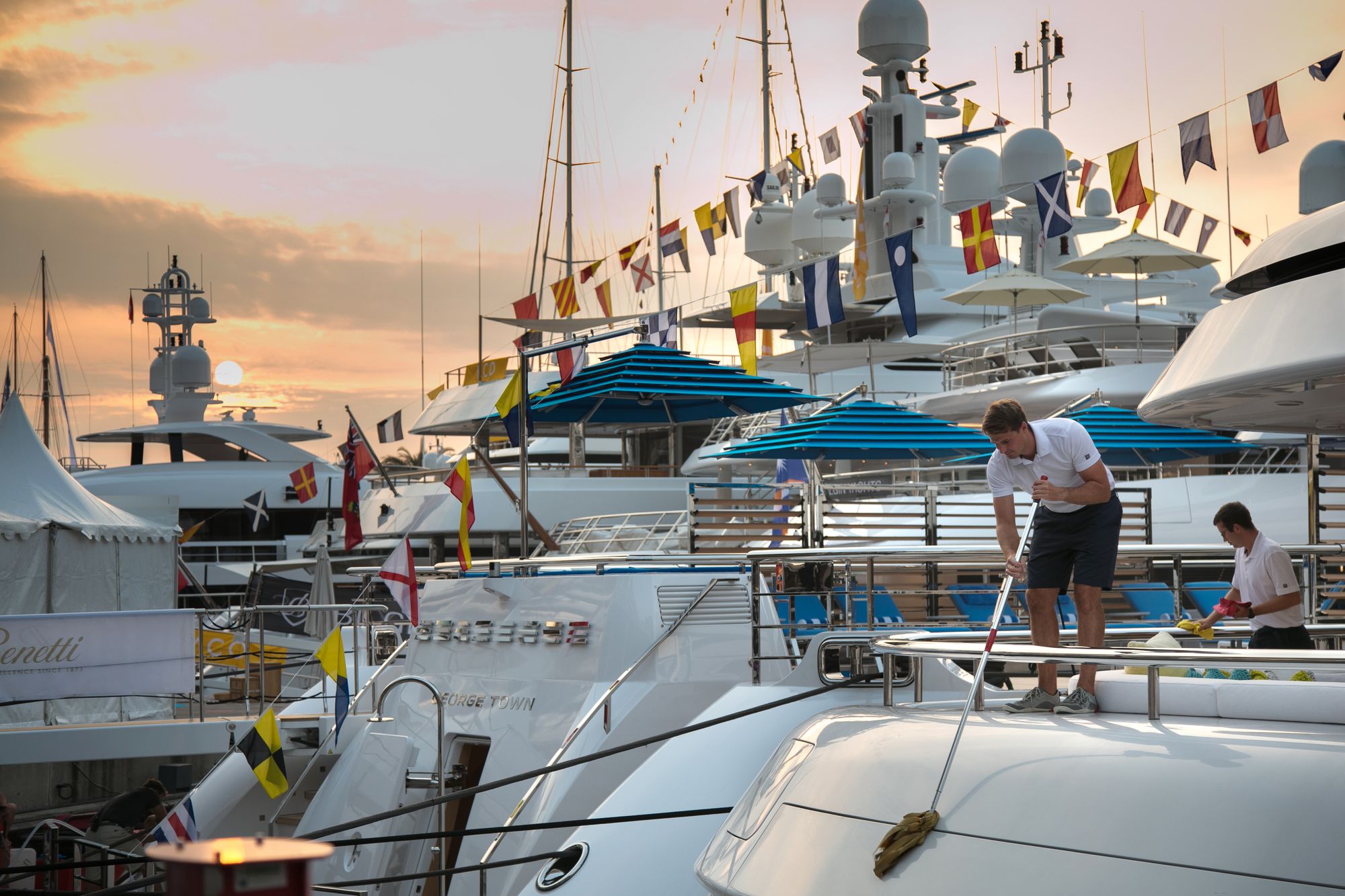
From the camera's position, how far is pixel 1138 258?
20.6 meters

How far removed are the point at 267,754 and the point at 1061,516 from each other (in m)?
6.51

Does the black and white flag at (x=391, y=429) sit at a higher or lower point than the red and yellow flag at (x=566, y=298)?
lower

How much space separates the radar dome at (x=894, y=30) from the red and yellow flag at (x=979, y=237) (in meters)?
10.3

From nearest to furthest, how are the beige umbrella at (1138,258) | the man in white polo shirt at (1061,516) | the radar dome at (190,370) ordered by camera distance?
the man in white polo shirt at (1061,516), the beige umbrella at (1138,258), the radar dome at (190,370)

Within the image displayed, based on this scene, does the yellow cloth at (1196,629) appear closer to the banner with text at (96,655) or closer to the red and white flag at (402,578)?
the red and white flag at (402,578)

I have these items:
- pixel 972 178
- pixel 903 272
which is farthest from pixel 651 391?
pixel 972 178

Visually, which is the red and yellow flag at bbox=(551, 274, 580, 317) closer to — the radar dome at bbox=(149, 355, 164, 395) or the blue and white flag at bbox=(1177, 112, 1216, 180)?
the blue and white flag at bbox=(1177, 112, 1216, 180)

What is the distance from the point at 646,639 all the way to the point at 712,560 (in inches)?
39.8

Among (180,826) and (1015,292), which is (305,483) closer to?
(1015,292)

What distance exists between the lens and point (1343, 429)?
6379 millimetres

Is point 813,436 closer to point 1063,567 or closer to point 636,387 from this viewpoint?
point 636,387

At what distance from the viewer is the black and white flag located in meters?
29.4

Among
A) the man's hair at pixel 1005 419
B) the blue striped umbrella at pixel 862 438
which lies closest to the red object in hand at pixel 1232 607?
the man's hair at pixel 1005 419

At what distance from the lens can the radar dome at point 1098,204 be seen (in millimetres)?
32781
